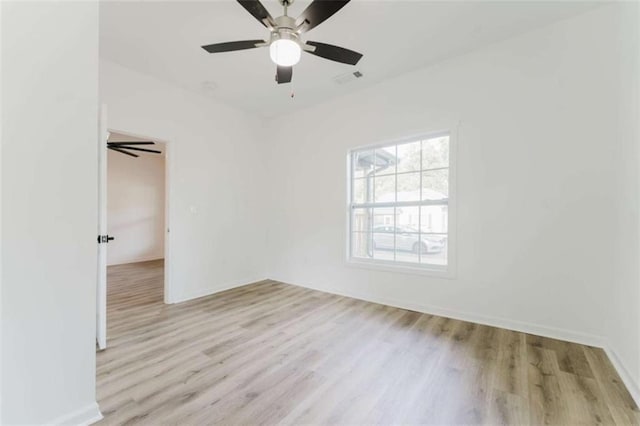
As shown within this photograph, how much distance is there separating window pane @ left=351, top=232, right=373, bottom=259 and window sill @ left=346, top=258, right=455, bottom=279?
111 mm

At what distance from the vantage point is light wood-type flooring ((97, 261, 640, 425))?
61.3 inches

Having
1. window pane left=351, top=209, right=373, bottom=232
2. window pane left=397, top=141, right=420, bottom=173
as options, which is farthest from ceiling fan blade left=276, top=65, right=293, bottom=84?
window pane left=351, top=209, right=373, bottom=232

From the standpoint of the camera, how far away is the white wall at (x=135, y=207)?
625cm

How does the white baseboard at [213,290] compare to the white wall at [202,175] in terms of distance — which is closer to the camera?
the white wall at [202,175]

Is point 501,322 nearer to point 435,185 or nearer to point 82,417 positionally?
point 435,185

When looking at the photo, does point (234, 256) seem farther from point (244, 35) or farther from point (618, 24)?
point (618, 24)

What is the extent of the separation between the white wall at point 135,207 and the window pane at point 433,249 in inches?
266

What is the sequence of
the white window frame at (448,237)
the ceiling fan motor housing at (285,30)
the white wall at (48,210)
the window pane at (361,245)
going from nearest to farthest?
the white wall at (48,210), the ceiling fan motor housing at (285,30), the white window frame at (448,237), the window pane at (361,245)

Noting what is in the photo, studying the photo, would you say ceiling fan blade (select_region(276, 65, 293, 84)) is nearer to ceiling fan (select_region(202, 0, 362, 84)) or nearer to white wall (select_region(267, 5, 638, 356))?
ceiling fan (select_region(202, 0, 362, 84))

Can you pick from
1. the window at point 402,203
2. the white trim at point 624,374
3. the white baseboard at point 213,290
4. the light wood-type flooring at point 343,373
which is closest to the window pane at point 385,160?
the window at point 402,203

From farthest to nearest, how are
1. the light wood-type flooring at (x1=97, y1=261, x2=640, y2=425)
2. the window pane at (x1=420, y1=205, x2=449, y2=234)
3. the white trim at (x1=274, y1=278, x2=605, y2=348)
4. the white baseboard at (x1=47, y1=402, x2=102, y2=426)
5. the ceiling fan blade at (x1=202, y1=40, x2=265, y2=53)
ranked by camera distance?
the window pane at (x1=420, y1=205, x2=449, y2=234)
the white trim at (x1=274, y1=278, x2=605, y2=348)
the ceiling fan blade at (x1=202, y1=40, x2=265, y2=53)
the light wood-type flooring at (x1=97, y1=261, x2=640, y2=425)
the white baseboard at (x1=47, y1=402, x2=102, y2=426)

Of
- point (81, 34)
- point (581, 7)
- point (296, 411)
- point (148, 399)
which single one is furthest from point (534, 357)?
point (81, 34)

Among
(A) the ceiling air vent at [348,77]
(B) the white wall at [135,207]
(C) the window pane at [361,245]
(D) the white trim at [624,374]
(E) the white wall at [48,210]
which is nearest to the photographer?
(E) the white wall at [48,210]

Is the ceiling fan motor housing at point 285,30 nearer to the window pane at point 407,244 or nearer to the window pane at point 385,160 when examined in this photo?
the window pane at point 385,160
